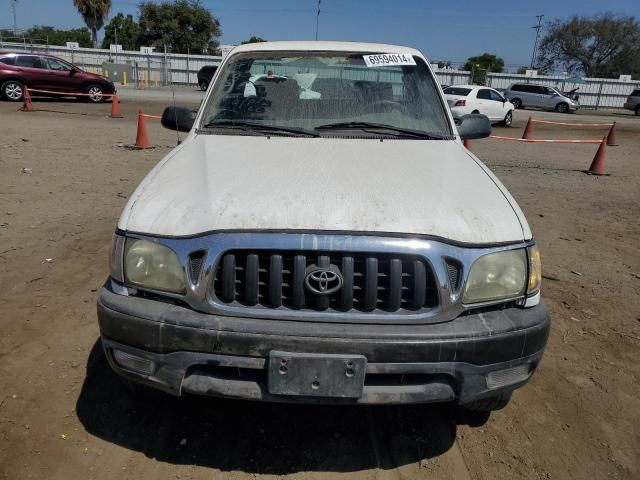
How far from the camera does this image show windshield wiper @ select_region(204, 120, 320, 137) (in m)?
3.10

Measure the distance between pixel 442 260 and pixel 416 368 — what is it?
1.41ft

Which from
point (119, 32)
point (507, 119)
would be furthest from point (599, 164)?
point (119, 32)

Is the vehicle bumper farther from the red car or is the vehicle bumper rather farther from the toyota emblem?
the red car

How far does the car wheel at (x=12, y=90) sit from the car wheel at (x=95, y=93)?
2.18m

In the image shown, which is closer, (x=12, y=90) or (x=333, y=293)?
(x=333, y=293)

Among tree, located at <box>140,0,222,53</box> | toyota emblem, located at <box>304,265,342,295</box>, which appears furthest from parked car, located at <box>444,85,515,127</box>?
tree, located at <box>140,0,222,53</box>

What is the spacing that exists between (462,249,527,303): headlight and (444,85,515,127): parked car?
17262mm

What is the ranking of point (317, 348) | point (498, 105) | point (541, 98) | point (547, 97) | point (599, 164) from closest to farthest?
1. point (317, 348)
2. point (599, 164)
3. point (498, 105)
4. point (547, 97)
5. point (541, 98)

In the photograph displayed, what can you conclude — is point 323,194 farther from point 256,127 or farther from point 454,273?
point 256,127

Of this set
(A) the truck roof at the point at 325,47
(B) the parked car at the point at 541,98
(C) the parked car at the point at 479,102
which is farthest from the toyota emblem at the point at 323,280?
(B) the parked car at the point at 541,98

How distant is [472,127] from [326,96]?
3.52ft

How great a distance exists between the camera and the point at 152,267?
208cm

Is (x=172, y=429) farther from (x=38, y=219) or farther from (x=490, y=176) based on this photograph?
(x=38, y=219)

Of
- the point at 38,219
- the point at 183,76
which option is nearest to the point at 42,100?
the point at 38,219
